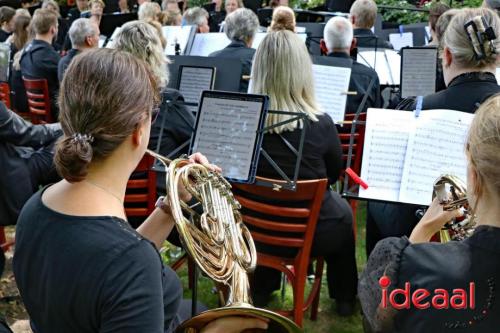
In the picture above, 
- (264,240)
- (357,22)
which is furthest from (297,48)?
(357,22)

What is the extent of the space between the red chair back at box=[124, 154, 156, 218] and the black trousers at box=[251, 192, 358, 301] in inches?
26.7

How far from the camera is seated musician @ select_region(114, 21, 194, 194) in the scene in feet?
11.3

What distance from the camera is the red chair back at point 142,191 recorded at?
11.0 ft

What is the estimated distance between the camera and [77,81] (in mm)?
1491

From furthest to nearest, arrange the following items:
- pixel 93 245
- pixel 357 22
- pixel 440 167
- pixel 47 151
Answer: pixel 357 22, pixel 47 151, pixel 440 167, pixel 93 245

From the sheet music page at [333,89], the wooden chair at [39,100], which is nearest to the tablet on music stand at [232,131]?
the sheet music page at [333,89]

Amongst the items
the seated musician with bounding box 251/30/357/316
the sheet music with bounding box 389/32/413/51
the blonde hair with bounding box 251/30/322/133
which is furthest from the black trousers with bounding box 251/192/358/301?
the sheet music with bounding box 389/32/413/51

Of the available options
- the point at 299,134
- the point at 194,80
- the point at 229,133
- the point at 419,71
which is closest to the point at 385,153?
the point at 299,134

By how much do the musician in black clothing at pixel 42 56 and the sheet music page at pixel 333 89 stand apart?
3004 millimetres

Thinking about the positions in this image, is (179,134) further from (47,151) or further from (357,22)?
(357,22)

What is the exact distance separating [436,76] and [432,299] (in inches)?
145

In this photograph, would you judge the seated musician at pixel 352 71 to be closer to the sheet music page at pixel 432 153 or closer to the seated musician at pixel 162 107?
the seated musician at pixel 162 107

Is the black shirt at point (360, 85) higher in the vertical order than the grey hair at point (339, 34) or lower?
lower

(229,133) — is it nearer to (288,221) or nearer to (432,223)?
(288,221)
